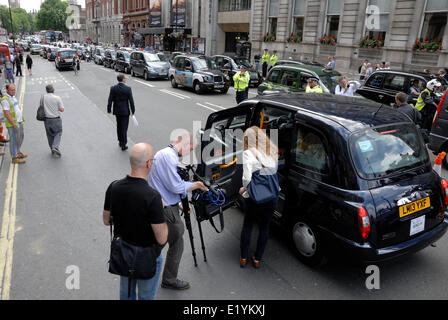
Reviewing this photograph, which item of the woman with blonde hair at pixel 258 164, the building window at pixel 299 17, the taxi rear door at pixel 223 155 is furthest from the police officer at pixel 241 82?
the building window at pixel 299 17

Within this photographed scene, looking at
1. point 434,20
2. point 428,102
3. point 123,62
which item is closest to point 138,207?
point 428,102

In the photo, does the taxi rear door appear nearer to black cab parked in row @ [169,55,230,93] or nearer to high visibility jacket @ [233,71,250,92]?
high visibility jacket @ [233,71,250,92]

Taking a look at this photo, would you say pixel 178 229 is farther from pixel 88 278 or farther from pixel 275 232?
pixel 275 232

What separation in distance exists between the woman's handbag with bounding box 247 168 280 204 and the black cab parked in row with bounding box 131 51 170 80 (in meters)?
21.7

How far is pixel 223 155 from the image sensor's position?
4699 millimetres

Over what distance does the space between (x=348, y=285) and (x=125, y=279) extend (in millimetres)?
2481

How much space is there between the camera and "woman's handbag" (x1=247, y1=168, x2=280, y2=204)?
3780 mm

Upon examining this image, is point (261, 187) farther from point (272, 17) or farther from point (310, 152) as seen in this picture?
point (272, 17)

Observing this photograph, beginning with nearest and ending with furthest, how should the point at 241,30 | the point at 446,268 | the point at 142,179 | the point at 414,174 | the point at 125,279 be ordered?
the point at 142,179, the point at 125,279, the point at 414,174, the point at 446,268, the point at 241,30

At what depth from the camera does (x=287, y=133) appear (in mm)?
4406

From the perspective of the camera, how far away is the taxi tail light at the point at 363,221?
350 cm

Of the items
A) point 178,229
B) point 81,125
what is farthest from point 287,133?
point 81,125

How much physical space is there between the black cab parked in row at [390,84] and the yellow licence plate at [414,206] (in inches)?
294

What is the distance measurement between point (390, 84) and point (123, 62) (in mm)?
23137
